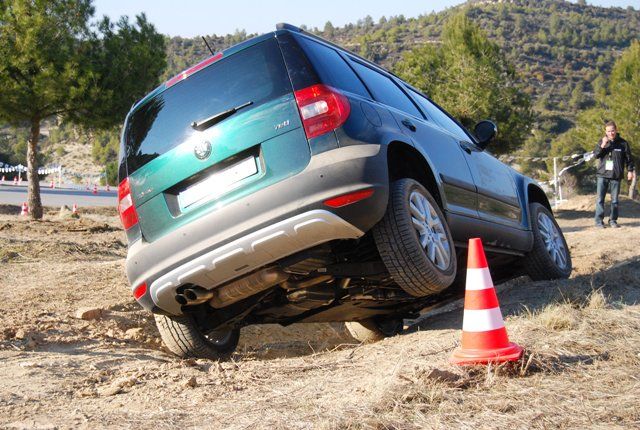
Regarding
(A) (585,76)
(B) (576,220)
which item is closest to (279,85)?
(B) (576,220)

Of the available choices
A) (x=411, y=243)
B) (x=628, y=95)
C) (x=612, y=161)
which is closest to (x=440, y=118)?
(x=411, y=243)

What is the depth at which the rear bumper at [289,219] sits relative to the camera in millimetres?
3469

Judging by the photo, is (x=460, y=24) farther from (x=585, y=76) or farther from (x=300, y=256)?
(x=585, y=76)

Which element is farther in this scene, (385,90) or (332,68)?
(385,90)

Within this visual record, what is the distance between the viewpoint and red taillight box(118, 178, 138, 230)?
13.6 ft

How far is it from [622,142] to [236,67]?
10427 mm

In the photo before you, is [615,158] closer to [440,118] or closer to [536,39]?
[440,118]

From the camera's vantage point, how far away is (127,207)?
166 inches

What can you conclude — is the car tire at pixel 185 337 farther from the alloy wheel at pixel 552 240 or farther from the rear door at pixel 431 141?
the alloy wheel at pixel 552 240

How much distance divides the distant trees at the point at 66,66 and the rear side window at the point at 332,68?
12763 mm

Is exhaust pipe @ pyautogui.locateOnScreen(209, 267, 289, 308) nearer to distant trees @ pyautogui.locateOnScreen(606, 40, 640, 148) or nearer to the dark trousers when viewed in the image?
the dark trousers

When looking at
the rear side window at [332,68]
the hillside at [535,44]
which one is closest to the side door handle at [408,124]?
the rear side window at [332,68]

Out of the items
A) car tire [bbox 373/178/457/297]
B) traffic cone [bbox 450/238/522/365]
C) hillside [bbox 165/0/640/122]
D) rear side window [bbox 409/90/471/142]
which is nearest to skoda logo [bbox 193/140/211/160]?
car tire [bbox 373/178/457/297]

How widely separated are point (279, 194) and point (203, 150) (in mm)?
568
